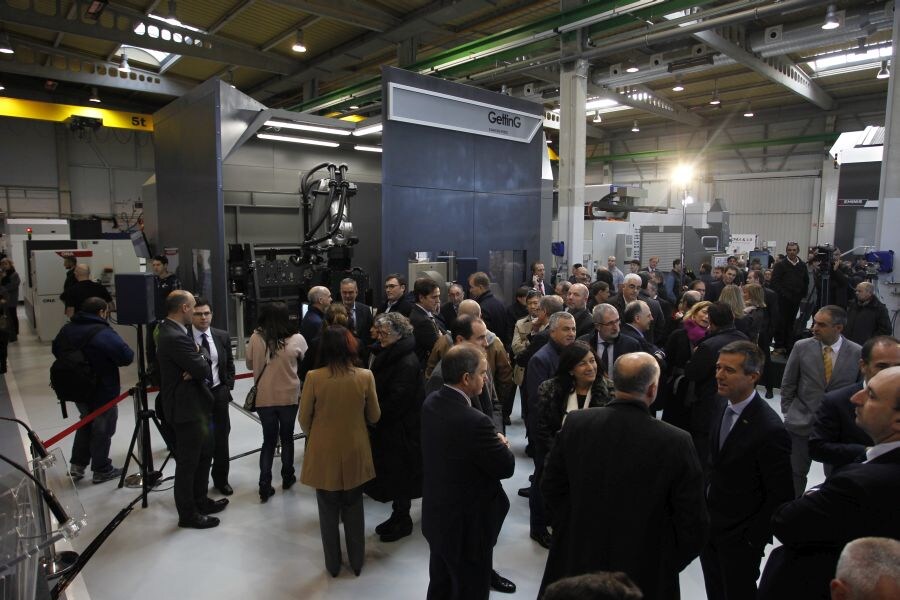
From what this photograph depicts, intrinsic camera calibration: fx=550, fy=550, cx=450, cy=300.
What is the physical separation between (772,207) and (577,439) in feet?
66.0

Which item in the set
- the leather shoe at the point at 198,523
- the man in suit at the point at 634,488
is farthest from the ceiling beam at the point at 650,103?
the man in suit at the point at 634,488

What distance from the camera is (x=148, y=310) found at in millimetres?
4207

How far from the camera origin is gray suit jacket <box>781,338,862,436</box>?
3.38 meters

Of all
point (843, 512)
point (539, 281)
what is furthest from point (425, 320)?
point (539, 281)

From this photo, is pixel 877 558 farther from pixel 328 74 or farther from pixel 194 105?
pixel 328 74

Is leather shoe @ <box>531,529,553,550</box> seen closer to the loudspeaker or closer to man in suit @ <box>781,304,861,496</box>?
man in suit @ <box>781,304,861,496</box>

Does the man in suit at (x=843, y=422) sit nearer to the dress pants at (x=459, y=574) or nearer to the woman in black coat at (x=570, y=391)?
the woman in black coat at (x=570, y=391)

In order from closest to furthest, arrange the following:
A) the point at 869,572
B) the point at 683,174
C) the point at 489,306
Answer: the point at 869,572 → the point at 489,306 → the point at 683,174

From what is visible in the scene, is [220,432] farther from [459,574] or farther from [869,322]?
[869,322]

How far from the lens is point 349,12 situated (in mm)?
9664

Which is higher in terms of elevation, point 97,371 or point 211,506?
point 97,371

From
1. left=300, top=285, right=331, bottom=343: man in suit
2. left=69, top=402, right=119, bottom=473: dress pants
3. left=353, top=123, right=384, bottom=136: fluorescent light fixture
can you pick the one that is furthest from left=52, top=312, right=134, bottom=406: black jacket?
left=353, top=123, right=384, bottom=136: fluorescent light fixture

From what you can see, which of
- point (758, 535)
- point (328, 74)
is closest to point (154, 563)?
point (758, 535)

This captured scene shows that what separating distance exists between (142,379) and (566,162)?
7.95 m
